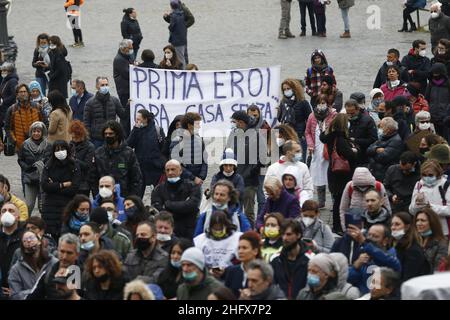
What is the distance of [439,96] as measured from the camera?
1856 centimetres

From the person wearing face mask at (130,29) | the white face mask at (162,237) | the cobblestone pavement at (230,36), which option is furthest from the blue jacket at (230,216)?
the person wearing face mask at (130,29)

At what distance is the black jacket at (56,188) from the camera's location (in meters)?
15.3

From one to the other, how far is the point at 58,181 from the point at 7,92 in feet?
16.6

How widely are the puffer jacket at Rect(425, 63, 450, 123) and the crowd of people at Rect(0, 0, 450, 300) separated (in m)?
0.02

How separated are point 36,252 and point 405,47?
1421cm

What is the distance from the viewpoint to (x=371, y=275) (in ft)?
39.8

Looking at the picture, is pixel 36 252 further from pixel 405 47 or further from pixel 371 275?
pixel 405 47

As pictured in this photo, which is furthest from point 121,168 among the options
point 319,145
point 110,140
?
point 319,145

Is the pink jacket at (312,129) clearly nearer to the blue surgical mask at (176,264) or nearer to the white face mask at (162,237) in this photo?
the white face mask at (162,237)

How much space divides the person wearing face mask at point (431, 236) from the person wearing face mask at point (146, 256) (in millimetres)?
2090

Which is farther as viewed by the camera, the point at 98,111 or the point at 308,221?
the point at 98,111

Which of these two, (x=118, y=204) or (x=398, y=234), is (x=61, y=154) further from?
(x=398, y=234)

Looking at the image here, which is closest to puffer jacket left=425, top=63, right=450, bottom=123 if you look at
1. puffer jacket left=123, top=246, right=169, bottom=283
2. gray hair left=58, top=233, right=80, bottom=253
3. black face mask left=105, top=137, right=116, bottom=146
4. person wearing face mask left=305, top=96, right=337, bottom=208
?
person wearing face mask left=305, top=96, right=337, bottom=208
